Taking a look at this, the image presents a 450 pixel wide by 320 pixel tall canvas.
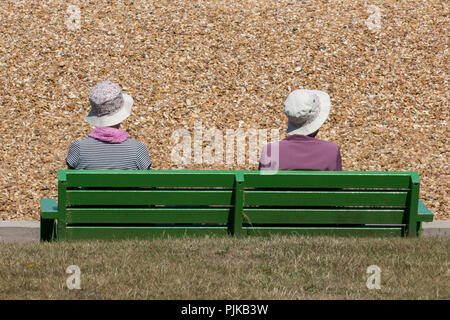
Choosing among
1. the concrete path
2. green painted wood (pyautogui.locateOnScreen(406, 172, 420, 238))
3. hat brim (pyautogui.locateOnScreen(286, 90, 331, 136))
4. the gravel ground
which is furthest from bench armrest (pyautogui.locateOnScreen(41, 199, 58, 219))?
green painted wood (pyautogui.locateOnScreen(406, 172, 420, 238))

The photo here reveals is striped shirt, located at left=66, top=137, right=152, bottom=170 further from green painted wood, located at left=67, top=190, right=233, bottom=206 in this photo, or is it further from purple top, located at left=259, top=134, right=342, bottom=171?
purple top, located at left=259, top=134, right=342, bottom=171

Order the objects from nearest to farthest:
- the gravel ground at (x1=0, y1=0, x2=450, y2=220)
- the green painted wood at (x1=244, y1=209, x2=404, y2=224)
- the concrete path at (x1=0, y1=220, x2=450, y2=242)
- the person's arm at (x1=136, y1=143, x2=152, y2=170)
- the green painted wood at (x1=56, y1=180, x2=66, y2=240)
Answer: the green painted wood at (x1=56, y1=180, x2=66, y2=240), the green painted wood at (x1=244, y1=209, x2=404, y2=224), the person's arm at (x1=136, y1=143, x2=152, y2=170), the concrete path at (x1=0, y1=220, x2=450, y2=242), the gravel ground at (x1=0, y1=0, x2=450, y2=220)

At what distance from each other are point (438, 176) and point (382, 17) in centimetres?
307

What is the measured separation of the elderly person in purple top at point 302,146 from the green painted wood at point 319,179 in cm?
19

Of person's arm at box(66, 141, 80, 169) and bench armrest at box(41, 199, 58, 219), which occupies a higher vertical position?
person's arm at box(66, 141, 80, 169)

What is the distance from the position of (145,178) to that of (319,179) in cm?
121

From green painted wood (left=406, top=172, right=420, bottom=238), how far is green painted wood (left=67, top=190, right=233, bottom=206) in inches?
50.8

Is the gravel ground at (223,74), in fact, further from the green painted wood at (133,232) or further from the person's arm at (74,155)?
the green painted wood at (133,232)

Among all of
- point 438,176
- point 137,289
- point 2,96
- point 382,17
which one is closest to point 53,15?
point 2,96

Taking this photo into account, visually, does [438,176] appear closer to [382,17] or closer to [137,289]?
[382,17]

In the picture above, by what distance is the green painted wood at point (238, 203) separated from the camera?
16.1 feet

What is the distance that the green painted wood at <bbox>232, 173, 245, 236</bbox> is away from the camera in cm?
491

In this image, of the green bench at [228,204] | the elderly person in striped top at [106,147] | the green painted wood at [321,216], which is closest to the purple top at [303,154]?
the green bench at [228,204]

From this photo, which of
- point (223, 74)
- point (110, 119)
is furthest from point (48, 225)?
point (223, 74)
